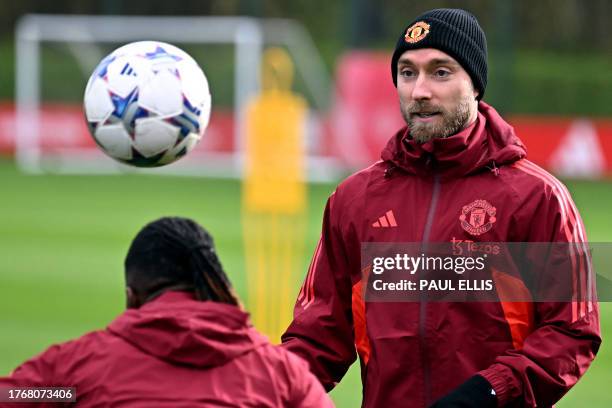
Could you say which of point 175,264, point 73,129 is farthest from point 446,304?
point 73,129

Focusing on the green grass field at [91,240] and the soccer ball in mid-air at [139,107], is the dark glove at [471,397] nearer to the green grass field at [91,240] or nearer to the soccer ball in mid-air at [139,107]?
the soccer ball in mid-air at [139,107]

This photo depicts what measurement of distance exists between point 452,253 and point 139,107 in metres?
1.37

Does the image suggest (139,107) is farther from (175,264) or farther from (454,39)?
(175,264)

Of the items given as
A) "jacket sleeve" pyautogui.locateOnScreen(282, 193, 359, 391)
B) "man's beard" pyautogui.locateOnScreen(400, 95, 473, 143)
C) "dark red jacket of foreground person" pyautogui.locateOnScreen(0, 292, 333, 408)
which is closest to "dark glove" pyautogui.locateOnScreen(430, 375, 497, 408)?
"jacket sleeve" pyautogui.locateOnScreen(282, 193, 359, 391)

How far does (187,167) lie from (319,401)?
22.6 metres

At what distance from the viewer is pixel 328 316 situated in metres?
4.79

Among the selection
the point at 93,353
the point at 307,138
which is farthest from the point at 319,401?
the point at 307,138

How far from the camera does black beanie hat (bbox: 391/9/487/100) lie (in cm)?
467

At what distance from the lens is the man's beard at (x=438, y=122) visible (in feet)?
15.2

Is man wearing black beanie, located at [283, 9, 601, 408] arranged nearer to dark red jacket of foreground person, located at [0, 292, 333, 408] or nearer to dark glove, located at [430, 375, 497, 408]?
dark glove, located at [430, 375, 497, 408]

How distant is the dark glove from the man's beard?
33.3 inches

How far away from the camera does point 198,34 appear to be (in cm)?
2772

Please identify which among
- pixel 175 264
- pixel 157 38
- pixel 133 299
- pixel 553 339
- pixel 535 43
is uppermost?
pixel 157 38

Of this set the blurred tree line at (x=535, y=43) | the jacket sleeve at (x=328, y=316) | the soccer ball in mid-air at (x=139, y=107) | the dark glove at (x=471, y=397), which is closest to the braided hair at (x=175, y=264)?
the dark glove at (x=471, y=397)
